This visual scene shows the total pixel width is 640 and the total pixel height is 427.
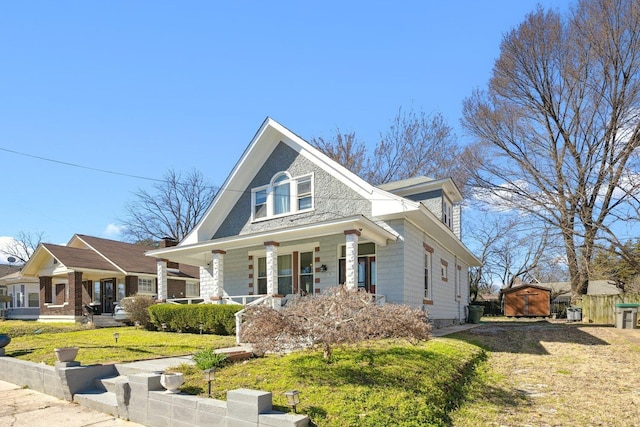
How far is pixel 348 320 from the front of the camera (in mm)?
6746

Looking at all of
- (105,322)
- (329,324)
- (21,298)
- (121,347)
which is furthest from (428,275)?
(21,298)

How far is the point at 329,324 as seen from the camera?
264 inches

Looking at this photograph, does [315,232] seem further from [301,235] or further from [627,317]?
[627,317]

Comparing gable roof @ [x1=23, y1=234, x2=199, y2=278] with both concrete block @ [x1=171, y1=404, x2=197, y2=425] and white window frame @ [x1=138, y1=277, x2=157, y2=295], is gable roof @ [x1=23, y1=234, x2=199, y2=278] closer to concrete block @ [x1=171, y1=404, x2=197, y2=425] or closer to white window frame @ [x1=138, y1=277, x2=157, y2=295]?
white window frame @ [x1=138, y1=277, x2=157, y2=295]

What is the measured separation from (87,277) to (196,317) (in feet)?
48.7

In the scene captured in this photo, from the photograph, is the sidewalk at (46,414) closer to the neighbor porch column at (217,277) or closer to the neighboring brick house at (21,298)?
the neighbor porch column at (217,277)

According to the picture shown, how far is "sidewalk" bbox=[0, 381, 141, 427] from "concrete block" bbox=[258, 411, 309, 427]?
2.24m

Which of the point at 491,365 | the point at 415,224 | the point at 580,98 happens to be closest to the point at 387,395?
the point at 491,365

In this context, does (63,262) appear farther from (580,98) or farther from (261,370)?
(580,98)

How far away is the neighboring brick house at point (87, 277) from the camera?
24353mm

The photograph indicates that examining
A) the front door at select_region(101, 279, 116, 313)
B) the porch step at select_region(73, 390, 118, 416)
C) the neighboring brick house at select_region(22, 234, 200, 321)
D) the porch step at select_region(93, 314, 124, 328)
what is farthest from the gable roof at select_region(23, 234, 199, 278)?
the porch step at select_region(73, 390, 118, 416)

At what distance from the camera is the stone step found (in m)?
7.21

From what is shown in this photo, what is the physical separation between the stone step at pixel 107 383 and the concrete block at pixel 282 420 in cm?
343

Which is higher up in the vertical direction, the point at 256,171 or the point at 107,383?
the point at 256,171
